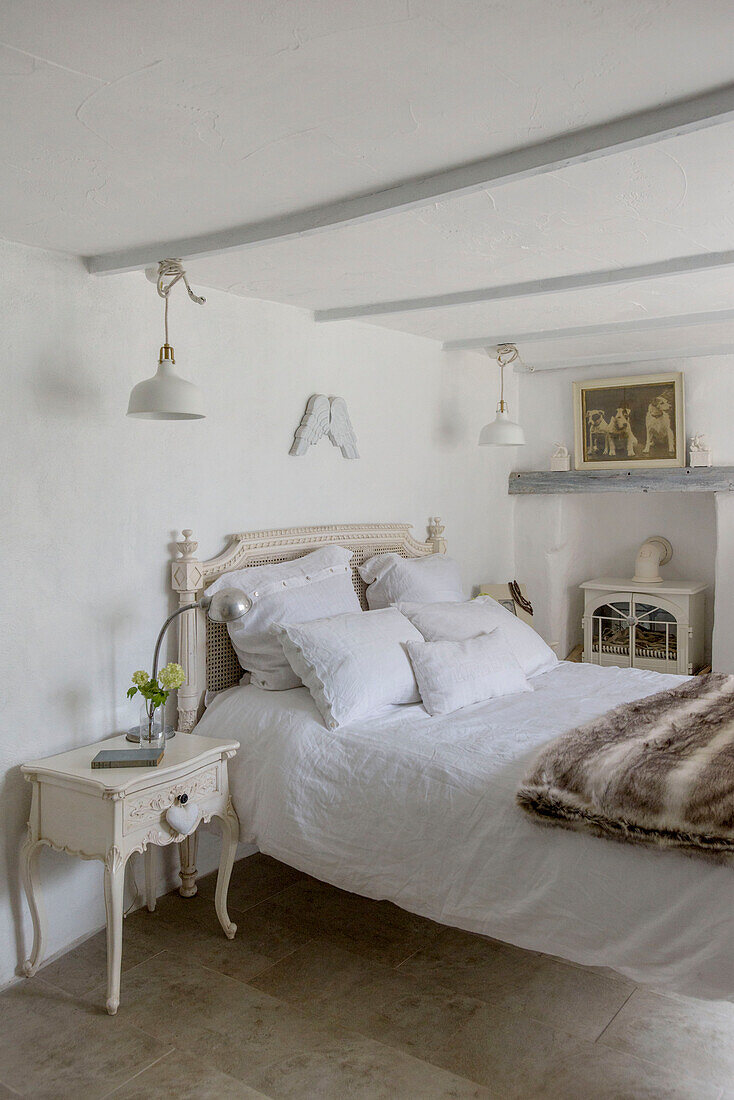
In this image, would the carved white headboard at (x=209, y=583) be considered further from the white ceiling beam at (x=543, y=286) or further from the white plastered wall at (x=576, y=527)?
the white plastered wall at (x=576, y=527)

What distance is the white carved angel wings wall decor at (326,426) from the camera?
353 centimetres

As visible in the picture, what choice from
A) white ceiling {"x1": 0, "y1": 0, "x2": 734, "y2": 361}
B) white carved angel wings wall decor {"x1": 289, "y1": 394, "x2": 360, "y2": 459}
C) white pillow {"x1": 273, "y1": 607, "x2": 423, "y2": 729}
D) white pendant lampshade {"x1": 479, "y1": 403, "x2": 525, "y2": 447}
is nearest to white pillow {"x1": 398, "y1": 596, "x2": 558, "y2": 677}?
white pillow {"x1": 273, "y1": 607, "x2": 423, "y2": 729}

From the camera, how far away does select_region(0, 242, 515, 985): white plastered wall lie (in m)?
2.52

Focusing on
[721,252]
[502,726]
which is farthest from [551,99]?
[502,726]

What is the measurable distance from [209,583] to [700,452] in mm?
2876

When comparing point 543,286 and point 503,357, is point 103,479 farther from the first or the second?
point 503,357

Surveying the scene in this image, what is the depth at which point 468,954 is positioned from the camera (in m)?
A: 2.67

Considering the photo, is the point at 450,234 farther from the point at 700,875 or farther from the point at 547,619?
the point at 547,619

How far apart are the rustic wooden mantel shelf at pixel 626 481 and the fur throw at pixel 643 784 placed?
2.22m

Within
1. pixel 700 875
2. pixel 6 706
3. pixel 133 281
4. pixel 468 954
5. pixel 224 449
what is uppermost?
pixel 133 281

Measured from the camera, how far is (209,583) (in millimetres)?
3084

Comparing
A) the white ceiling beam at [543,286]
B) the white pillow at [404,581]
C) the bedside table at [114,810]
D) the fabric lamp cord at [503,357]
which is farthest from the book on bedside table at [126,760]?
the fabric lamp cord at [503,357]

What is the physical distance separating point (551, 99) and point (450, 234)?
34.2 inches

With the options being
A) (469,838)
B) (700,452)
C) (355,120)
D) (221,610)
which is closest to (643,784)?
(469,838)
